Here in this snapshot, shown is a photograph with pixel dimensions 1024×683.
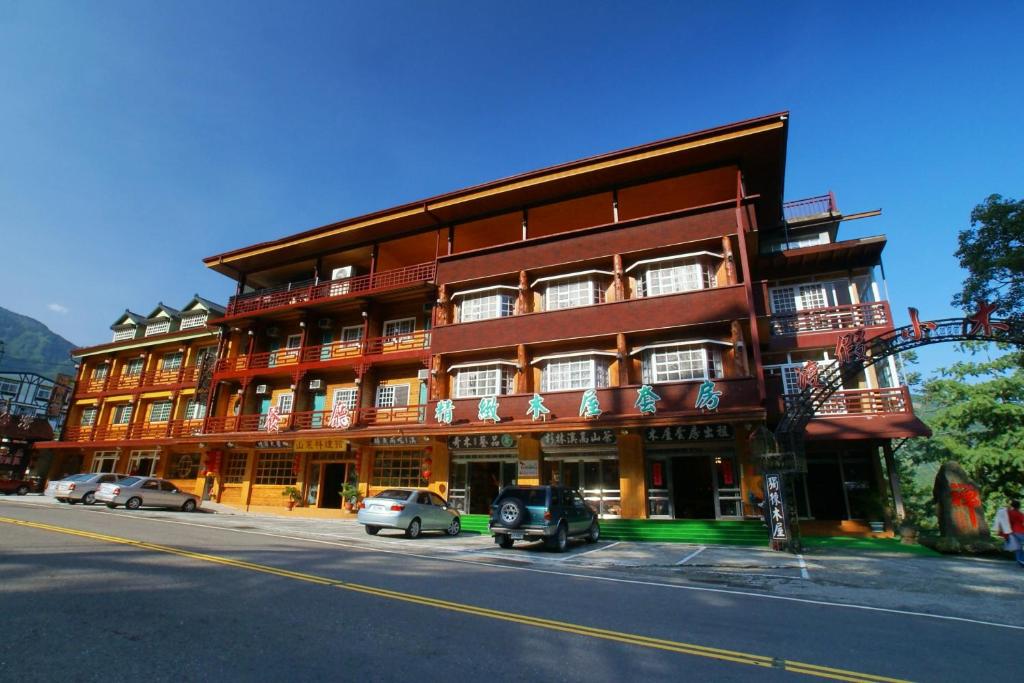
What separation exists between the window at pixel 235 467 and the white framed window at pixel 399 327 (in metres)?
10.4

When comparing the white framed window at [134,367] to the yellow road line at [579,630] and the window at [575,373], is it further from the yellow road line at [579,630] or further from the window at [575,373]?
the yellow road line at [579,630]

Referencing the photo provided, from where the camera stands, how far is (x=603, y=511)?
19.8 meters

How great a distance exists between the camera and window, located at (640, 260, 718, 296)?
19980 millimetres

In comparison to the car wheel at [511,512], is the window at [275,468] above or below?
above

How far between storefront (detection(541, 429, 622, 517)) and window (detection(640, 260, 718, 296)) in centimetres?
596

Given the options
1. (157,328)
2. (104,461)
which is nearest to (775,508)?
(157,328)

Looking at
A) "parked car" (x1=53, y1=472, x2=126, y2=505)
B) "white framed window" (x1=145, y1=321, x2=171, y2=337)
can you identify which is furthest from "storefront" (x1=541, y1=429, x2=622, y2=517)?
"white framed window" (x1=145, y1=321, x2=171, y2=337)

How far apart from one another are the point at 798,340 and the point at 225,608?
69.2ft

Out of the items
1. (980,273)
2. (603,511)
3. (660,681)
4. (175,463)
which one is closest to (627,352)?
(603,511)

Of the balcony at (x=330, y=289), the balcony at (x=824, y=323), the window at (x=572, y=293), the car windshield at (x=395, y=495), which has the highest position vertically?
the balcony at (x=330, y=289)

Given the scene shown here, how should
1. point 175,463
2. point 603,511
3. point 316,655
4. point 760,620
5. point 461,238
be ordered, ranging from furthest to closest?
point 175,463, point 461,238, point 603,511, point 760,620, point 316,655

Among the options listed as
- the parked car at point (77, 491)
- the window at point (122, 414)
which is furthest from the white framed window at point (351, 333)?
the window at point (122, 414)

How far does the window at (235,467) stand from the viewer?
2823 cm

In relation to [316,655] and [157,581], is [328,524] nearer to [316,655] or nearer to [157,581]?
[157,581]
